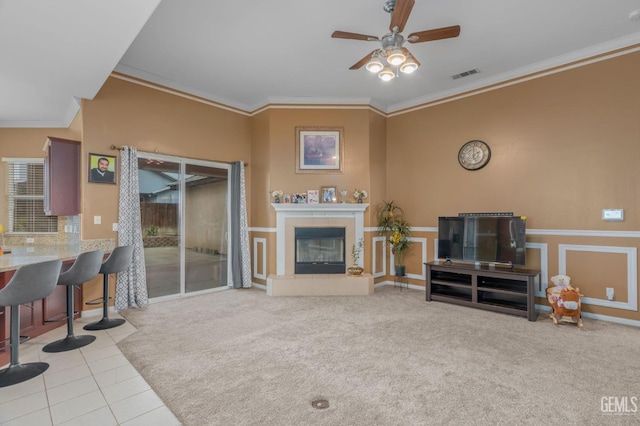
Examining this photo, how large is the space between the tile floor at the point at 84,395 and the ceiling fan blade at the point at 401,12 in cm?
341

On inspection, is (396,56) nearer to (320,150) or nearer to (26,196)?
(320,150)

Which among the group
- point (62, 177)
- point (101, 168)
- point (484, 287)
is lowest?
point (484, 287)

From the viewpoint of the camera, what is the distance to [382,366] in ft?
8.78

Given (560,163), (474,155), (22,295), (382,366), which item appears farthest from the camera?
(474,155)

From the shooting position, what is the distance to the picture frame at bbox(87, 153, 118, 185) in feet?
13.5

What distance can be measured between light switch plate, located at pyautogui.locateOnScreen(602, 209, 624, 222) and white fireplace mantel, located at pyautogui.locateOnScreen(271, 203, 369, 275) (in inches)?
122

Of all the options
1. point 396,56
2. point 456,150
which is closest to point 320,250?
point 456,150

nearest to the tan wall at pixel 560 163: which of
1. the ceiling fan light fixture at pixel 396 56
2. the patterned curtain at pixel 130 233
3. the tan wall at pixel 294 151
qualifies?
the tan wall at pixel 294 151

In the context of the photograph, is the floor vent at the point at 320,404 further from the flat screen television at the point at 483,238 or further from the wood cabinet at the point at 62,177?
the wood cabinet at the point at 62,177

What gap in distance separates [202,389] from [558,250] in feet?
14.9

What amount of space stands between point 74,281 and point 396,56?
3.94 metres

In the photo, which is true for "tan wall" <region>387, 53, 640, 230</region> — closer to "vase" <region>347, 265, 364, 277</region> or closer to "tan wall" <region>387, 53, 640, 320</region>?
"tan wall" <region>387, 53, 640, 320</region>

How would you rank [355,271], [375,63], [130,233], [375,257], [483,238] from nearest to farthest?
[375,63] → [130,233] → [483,238] → [355,271] → [375,257]

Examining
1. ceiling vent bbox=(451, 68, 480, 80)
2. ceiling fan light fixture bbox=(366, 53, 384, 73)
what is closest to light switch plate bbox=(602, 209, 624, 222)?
ceiling vent bbox=(451, 68, 480, 80)
